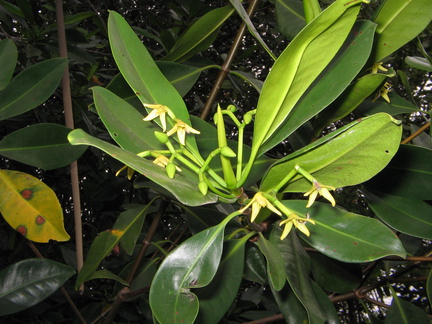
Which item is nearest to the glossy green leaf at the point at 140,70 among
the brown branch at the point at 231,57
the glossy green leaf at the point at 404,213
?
the brown branch at the point at 231,57

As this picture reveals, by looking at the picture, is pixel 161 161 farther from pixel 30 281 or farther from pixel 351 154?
pixel 30 281

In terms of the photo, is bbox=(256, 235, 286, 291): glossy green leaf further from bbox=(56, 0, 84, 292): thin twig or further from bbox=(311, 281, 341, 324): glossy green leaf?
bbox=(56, 0, 84, 292): thin twig

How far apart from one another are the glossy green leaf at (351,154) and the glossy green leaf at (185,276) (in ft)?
0.35

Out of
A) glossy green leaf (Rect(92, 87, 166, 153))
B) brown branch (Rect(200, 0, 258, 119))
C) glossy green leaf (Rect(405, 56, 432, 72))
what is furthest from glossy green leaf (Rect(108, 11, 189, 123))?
glossy green leaf (Rect(405, 56, 432, 72))

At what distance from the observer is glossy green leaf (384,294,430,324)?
0.88 meters

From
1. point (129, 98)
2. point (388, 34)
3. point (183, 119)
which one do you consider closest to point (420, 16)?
point (388, 34)

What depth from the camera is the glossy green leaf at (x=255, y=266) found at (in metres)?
0.79

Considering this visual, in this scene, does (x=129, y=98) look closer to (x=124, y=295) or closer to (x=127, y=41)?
(x=127, y=41)

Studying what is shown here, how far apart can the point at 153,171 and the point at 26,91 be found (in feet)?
1.55

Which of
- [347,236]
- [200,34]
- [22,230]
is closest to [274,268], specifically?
[347,236]

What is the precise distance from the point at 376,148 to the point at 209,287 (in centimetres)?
33

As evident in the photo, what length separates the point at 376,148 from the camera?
1.43 ft

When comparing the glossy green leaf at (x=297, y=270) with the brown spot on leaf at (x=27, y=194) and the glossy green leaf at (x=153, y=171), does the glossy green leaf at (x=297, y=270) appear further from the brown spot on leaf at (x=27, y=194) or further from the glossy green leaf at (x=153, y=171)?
the brown spot on leaf at (x=27, y=194)

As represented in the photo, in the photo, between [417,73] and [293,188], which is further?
[417,73]
